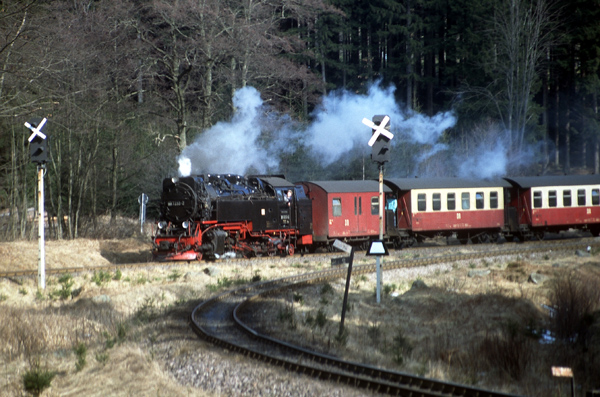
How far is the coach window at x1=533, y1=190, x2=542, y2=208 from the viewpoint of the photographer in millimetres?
27438

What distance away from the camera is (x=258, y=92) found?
27094mm

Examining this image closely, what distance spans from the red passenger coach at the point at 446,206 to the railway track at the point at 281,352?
10155 mm

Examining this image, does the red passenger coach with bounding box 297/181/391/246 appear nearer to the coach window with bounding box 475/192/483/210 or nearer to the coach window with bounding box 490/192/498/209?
the coach window with bounding box 475/192/483/210

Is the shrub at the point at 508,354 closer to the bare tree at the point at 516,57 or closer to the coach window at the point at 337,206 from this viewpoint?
the coach window at the point at 337,206

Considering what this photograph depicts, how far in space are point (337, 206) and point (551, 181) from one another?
11.0m

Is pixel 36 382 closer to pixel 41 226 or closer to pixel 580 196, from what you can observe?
pixel 41 226

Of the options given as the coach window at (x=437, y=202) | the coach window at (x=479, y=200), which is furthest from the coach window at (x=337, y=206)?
the coach window at (x=479, y=200)

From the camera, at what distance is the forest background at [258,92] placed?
24234 millimetres

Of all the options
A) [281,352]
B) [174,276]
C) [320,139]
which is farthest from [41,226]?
[320,139]

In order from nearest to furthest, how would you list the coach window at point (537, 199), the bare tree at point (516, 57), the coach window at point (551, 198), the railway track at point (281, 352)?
the railway track at point (281, 352) → the coach window at point (537, 199) → the coach window at point (551, 198) → the bare tree at point (516, 57)

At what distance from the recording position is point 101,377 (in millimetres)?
7832

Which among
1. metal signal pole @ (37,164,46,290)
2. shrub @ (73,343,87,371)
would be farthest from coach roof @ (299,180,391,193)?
shrub @ (73,343,87,371)

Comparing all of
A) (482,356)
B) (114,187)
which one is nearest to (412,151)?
(114,187)

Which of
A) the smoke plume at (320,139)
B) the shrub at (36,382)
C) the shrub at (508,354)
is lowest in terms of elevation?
the shrub at (508,354)
